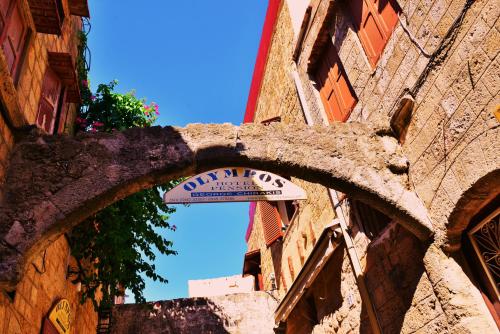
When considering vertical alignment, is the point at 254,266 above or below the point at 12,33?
above

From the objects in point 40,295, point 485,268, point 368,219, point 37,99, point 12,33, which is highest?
point 37,99

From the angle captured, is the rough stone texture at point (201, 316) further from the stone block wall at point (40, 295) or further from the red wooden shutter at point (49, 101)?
the red wooden shutter at point (49, 101)

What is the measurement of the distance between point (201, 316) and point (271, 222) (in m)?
2.67

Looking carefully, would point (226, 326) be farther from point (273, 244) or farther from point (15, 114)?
point (15, 114)

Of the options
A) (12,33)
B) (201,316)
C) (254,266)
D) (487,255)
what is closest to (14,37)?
(12,33)

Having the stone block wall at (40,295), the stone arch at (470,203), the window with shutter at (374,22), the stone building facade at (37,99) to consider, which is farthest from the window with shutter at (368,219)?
the stone block wall at (40,295)

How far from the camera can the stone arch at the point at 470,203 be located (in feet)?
9.32

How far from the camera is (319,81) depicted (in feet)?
20.6

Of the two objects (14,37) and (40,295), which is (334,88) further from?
(40,295)

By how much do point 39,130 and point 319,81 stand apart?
401 centimetres

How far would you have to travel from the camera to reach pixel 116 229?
6117mm

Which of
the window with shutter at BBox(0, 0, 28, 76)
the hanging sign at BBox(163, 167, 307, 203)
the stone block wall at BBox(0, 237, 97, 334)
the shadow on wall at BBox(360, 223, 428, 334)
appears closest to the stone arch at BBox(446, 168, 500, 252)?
the shadow on wall at BBox(360, 223, 428, 334)

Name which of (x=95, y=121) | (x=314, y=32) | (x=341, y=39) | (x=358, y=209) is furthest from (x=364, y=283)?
(x=95, y=121)

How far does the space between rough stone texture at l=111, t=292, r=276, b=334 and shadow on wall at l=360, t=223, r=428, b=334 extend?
5.06 meters
